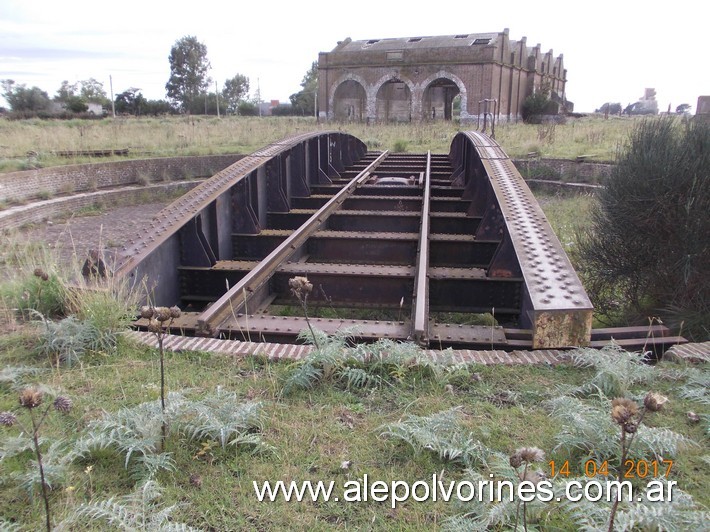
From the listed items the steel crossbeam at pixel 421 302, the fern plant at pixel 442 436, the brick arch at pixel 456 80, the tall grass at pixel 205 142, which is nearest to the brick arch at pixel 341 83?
the brick arch at pixel 456 80

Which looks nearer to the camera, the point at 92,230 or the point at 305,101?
the point at 92,230

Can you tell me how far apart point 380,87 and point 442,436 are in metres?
46.3

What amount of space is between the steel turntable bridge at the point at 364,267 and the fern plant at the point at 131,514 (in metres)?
1.98

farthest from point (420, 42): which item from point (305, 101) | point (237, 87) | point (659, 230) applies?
point (237, 87)

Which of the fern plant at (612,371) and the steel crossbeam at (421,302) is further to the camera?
the steel crossbeam at (421,302)

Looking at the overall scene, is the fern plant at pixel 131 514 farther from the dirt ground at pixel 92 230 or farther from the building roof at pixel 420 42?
the building roof at pixel 420 42

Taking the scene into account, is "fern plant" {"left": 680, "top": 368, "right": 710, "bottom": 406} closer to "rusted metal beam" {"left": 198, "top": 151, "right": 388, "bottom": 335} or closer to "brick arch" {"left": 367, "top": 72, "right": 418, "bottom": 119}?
"rusted metal beam" {"left": 198, "top": 151, "right": 388, "bottom": 335}

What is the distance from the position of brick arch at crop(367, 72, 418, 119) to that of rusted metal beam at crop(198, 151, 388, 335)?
129 ft

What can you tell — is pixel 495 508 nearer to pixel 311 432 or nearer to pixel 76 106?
pixel 311 432

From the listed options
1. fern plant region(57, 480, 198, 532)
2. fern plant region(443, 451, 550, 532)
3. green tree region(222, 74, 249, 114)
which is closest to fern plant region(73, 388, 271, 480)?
fern plant region(57, 480, 198, 532)

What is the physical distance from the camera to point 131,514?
80.8 inches

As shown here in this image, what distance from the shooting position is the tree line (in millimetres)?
56219

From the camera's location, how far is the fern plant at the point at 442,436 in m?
2.43

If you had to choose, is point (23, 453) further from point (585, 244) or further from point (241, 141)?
point (241, 141)
